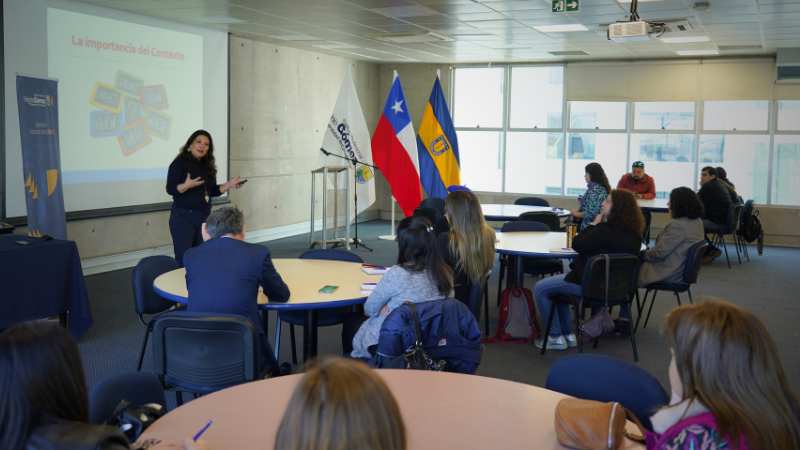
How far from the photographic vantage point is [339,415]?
3.28 ft

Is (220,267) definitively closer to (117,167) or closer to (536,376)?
(536,376)

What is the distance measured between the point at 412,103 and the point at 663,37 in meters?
5.54

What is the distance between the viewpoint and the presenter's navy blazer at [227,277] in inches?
122

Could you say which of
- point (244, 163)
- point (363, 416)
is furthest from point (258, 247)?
point (244, 163)

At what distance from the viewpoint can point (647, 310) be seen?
641cm

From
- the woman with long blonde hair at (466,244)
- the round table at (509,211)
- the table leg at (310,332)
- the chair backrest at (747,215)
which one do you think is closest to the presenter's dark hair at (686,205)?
the woman with long blonde hair at (466,244)

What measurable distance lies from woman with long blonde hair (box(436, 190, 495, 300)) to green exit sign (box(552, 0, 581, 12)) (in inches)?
120

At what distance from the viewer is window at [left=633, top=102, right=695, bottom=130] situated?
11375 mm

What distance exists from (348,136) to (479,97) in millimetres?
4059

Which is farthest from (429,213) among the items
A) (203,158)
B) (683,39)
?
(683,39)

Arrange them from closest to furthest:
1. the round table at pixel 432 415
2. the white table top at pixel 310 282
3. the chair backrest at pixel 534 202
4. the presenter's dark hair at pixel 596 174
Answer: the round table at pixel 432 415 → the white table top at pixel 310 282 → the presenter's dark hair at pixel 596 174 → the chair backrest at pixel 534 202

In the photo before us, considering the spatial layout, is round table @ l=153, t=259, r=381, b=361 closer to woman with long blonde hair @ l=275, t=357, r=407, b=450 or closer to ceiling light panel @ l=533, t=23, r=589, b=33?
woman with long blonde hair @ l=275, t=357, r=407, b=450

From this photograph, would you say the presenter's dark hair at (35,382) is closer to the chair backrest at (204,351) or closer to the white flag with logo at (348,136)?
the chair backrest at (204,351)

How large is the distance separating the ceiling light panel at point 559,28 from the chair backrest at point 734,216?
321cm
